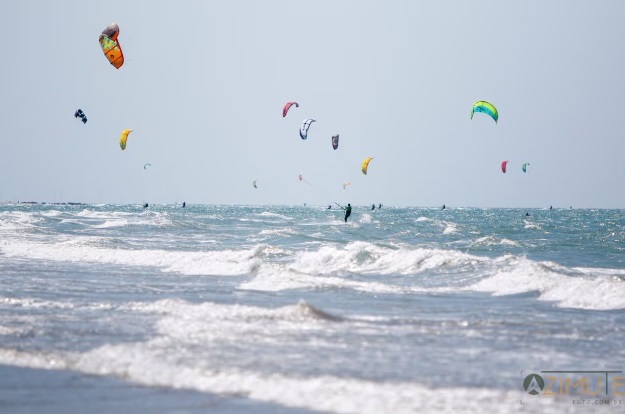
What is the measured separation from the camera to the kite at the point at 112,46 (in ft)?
83.9

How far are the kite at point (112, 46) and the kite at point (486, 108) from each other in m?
14.0

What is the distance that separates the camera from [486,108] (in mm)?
31688

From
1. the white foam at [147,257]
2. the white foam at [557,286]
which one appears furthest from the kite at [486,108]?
the white foam at [147,257]

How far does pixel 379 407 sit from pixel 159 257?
19481mm

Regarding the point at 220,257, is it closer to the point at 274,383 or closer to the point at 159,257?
the point at 159,257

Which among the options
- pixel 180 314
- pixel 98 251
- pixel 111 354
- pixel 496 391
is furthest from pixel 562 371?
pixel 98 251

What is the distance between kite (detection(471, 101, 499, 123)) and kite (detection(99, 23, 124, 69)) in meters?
14.0

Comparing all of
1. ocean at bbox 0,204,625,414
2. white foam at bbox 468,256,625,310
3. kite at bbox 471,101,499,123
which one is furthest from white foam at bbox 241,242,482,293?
kite at bbox 471,101,499,123

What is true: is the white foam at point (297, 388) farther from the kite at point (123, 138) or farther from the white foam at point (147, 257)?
the kite at point (123, 138)

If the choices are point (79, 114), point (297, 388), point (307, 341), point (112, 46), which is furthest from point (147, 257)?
point (297, 388)

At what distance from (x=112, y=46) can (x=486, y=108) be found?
14.4 meters

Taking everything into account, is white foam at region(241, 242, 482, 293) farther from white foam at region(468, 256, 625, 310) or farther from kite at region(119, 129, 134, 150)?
kite at region(119, 129, 134, 150)

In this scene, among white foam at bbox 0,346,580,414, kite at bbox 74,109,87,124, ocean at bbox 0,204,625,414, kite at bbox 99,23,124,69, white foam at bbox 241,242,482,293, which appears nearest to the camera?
white foam at bbox 0,346,580,414

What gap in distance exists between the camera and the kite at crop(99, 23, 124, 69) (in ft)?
83.9
